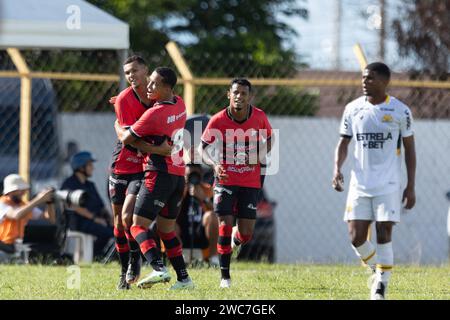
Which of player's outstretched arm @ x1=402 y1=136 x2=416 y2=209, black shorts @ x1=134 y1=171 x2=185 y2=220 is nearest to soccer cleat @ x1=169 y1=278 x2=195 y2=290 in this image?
black shorts @ x1=134 y1=171 x2=185 y2=220

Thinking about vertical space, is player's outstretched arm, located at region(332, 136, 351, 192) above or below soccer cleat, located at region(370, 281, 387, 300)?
above

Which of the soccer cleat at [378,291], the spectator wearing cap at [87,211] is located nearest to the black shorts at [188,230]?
the spectator wearing cap at [87,211]

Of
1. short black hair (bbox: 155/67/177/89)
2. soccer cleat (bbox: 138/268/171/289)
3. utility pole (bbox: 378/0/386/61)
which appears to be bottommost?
soccer cleat (bbox: 138/268/171/289)

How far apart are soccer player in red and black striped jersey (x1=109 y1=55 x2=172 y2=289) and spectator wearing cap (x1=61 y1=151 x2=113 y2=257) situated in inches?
186

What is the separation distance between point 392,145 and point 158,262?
2.20 meters

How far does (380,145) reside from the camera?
8.74 meters

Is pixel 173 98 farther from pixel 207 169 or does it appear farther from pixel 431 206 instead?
pixel 431 206

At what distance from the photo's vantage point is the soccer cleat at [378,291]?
8.41 m

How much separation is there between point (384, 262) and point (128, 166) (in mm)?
2486

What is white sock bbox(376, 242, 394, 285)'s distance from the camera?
8531mm

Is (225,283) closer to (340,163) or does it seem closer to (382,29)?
(340,163)

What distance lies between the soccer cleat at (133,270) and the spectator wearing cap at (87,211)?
15.5 ft

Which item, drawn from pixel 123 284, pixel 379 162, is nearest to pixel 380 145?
pixel 379 162

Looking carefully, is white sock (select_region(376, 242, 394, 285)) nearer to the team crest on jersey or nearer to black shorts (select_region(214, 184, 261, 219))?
the team crest on jersey
